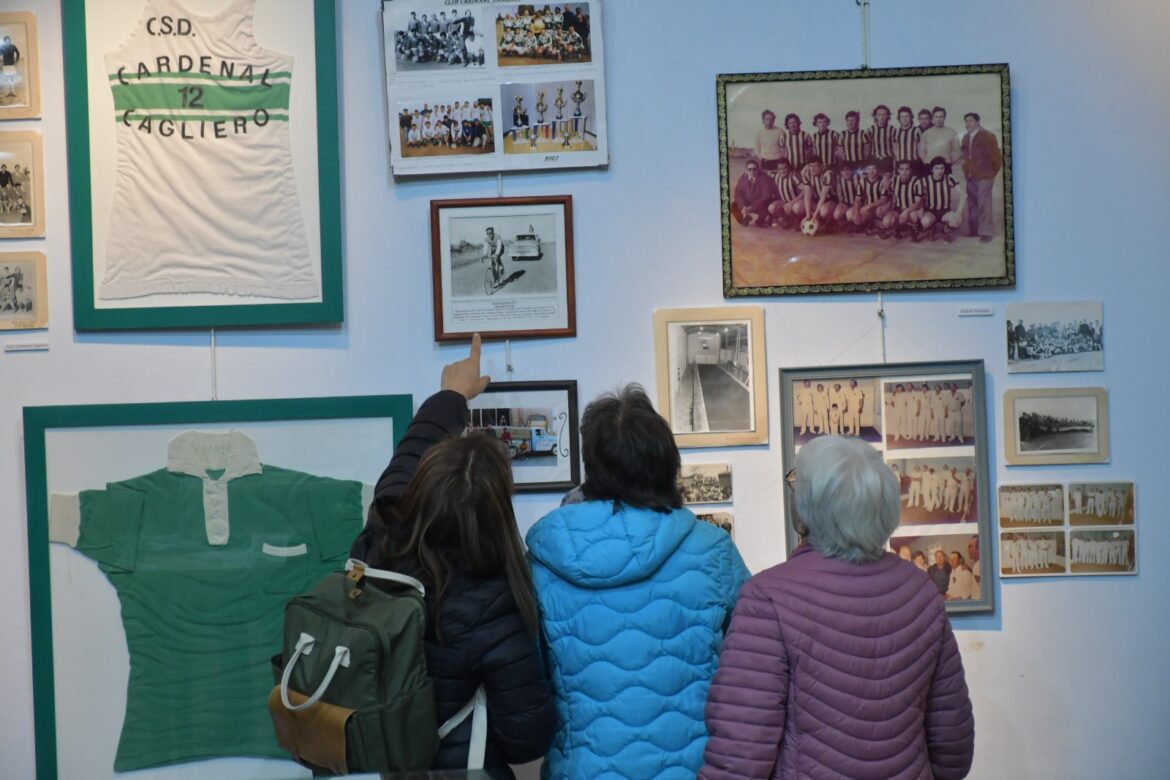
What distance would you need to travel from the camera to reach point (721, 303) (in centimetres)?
233

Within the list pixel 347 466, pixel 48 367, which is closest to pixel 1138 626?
pixel 347 466

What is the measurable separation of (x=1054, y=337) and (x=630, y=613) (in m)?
1.37

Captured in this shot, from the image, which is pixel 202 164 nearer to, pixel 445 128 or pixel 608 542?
pixel 445 128

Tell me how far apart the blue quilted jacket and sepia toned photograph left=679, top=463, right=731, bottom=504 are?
693 millimetres

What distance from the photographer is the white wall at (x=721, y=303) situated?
2.31 metres

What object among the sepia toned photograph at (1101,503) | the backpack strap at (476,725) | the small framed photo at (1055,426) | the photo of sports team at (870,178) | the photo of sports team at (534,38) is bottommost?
the backpack strap at (476,725)

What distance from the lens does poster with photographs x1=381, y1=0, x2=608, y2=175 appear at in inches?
90.3

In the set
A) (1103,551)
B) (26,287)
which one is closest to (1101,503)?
(1103,551)

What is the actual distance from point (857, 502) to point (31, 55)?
2077mm

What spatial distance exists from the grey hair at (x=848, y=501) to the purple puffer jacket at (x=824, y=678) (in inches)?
1.3

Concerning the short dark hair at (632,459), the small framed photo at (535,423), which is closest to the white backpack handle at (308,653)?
the short dark hair at (632,459)

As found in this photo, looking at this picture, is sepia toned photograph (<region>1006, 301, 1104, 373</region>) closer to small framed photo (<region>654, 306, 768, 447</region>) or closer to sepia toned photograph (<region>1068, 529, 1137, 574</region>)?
sepia toned photograph (<region>1068, 529, 1137, 574</region>)

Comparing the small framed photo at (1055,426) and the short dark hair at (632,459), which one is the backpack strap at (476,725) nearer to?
the short dark hair at (632,459)

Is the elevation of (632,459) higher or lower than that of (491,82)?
lower
